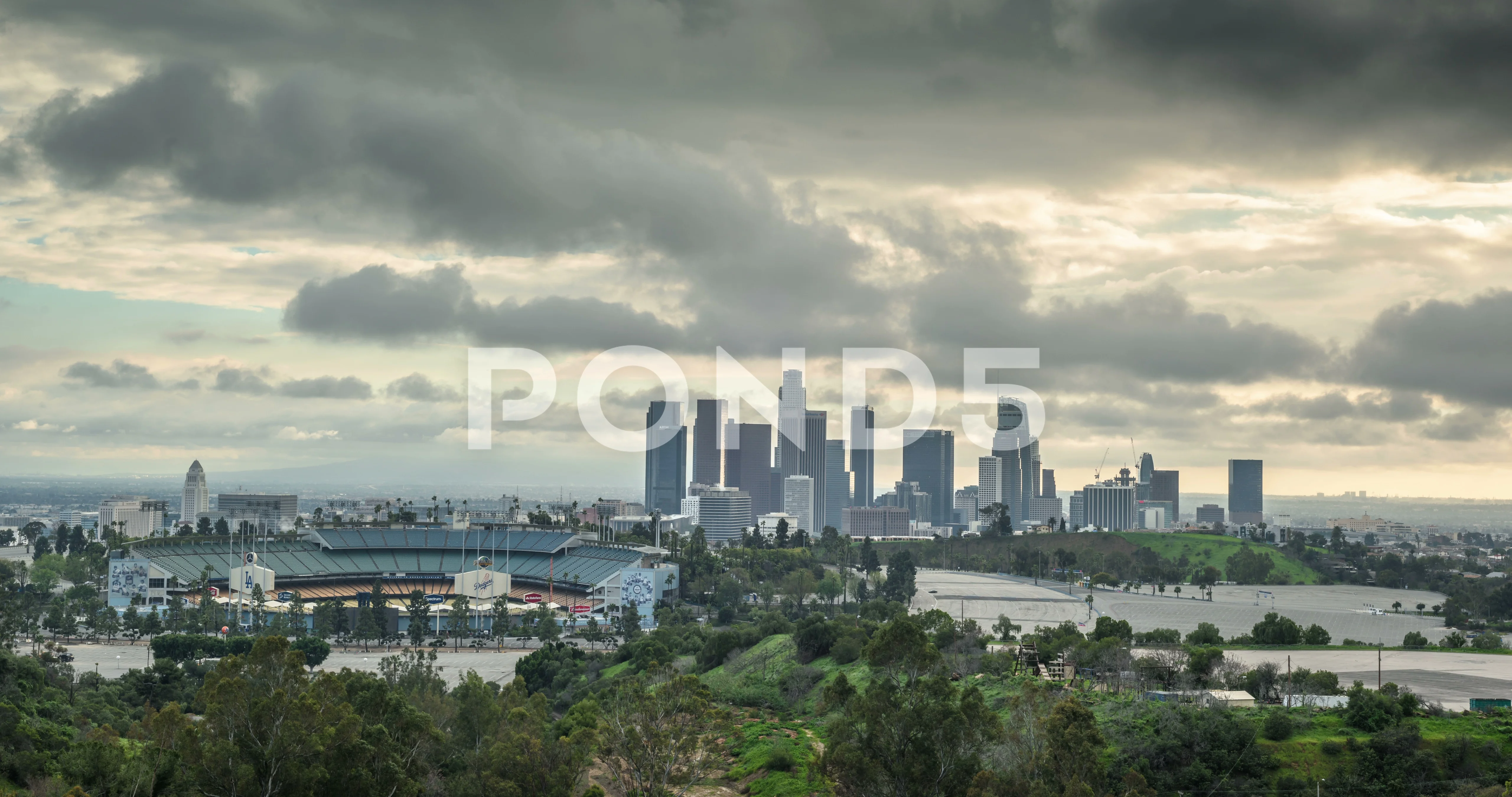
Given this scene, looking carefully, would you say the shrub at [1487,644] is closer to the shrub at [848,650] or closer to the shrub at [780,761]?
the shrub at [848,650]

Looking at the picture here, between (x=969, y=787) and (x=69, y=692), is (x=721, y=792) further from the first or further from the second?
(x=69, y=692)

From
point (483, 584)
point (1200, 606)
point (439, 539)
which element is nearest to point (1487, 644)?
point (1200, 606)

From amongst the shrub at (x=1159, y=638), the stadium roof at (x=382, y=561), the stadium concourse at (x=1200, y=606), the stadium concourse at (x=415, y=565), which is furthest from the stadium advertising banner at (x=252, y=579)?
the shrub at (x=1159, y=638)

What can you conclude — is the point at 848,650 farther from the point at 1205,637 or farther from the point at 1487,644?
the point at 1487,644

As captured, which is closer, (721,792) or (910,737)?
(910,737)

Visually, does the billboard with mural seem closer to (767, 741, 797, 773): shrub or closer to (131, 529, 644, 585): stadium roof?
(131, 529, 644, 585): stadium roof

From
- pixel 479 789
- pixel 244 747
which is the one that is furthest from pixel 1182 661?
pixel 244 747
